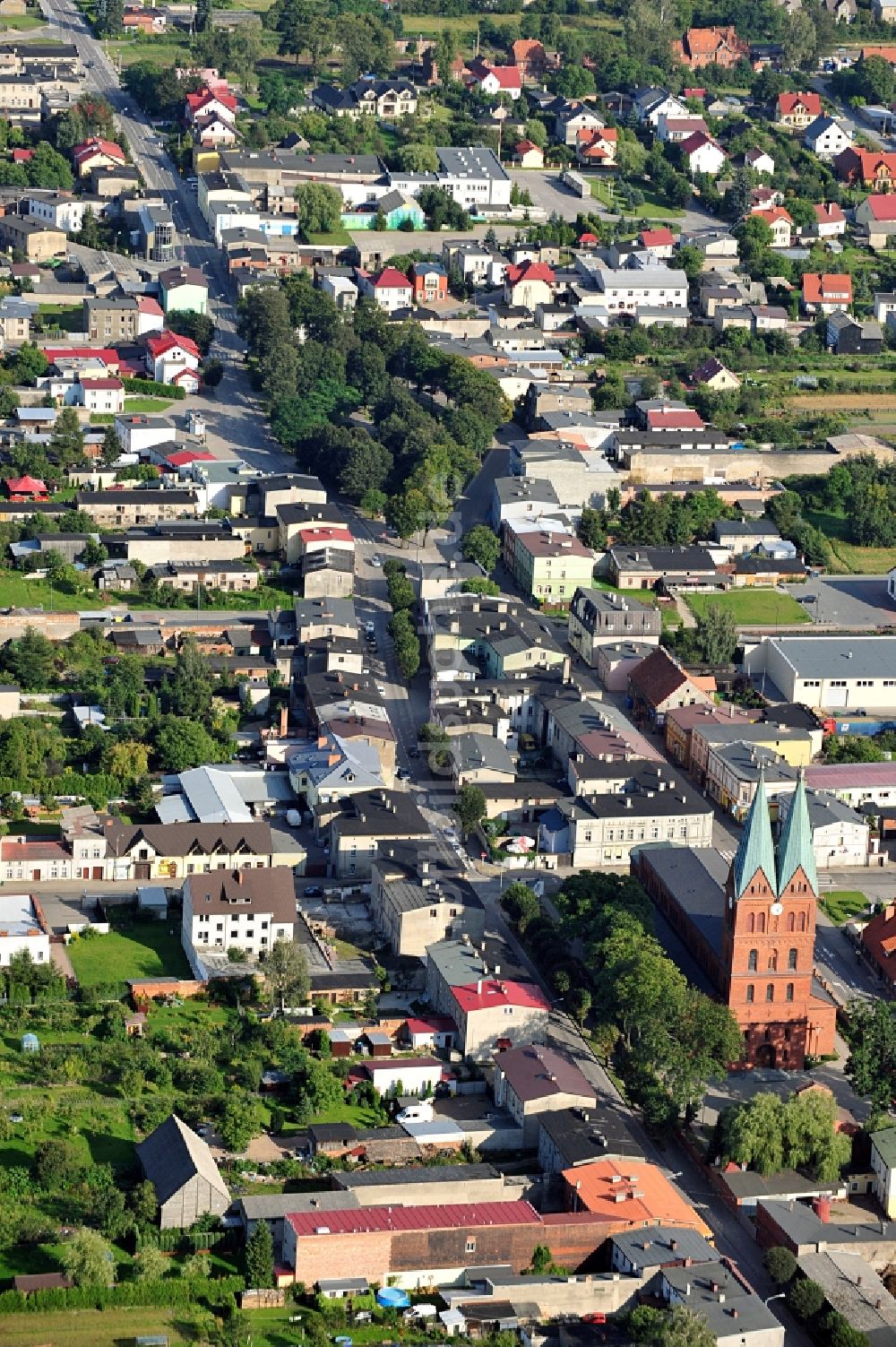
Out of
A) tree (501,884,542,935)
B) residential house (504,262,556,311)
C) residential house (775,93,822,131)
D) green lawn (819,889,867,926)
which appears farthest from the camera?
residential house (775,93,822,131)

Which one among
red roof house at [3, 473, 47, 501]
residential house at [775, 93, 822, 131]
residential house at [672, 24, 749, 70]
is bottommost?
red roof house at [3, 473, 47, 501]

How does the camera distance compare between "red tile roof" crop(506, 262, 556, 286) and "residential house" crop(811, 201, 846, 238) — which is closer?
"red tile roof" crop(506, 262, 556, 286)

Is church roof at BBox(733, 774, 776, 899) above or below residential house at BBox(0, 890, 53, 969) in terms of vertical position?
above

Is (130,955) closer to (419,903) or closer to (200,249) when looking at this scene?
(419,903)

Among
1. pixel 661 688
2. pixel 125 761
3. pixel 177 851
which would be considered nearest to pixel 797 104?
pixel 661 688

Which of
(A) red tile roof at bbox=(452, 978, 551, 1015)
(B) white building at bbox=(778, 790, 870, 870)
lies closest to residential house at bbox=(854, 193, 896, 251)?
(B) white building at bbox=(778, 790, 870, 870)

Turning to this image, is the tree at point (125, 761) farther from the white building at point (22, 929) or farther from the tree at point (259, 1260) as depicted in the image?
the tree at point (259, 1260)

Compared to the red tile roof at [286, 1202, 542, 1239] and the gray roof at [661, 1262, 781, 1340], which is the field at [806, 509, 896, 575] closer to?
the red tile roof at [286, 1202, 542, 1239]

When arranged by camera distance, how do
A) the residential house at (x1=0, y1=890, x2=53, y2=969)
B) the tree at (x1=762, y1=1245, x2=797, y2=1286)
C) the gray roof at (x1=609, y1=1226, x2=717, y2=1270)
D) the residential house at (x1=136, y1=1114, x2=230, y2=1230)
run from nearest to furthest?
the gray roof at (x1=609, y1=1226, x2=717, y2=1270), the tree at (x1=762, y1=1245, x2=797, y2=1286), the residential house at (x1=136, y1=1114, x2=230, y2=1230), the residential house at (x1=0, y1=890, x2=53, y2=969)
